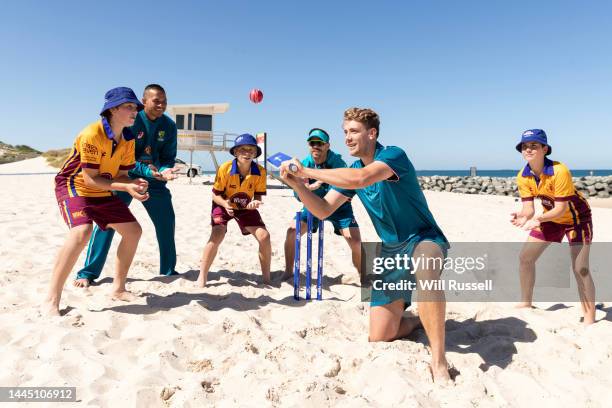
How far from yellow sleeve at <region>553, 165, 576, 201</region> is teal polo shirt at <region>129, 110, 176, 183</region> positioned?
12.8ft

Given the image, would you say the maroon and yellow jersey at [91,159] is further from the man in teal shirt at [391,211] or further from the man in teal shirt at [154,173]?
the man in teal shirt at [391,211]

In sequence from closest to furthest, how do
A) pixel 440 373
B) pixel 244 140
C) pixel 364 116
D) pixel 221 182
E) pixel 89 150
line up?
pixel 440 373
pixel 364 116
pixel 89 150
pixel 244 140
pixel 221 182

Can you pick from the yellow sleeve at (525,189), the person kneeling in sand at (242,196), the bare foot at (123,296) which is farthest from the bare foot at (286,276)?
the yellow sleeve at (525,189)

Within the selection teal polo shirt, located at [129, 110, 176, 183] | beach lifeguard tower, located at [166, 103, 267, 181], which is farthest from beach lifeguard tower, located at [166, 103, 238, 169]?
teal polo shirt, located at [129, 110, 176, 183]

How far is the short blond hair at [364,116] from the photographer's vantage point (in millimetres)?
2818

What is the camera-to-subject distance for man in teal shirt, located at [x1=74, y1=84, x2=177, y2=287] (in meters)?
4.18

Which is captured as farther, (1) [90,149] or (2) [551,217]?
(2) [551,217]

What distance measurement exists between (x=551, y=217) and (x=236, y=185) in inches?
124

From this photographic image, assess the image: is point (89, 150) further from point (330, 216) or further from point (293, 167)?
point (330, 216)

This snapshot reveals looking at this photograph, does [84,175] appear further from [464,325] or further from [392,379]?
[464,325]

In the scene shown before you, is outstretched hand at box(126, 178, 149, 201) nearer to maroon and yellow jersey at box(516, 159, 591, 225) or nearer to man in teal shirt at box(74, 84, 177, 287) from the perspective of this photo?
man in teal shirt at box(74, 84, 177, 287)

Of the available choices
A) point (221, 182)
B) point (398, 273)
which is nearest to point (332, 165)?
point (221, 182)

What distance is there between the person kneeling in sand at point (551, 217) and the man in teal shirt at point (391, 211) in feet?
4.10

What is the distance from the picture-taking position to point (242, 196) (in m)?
4.61
